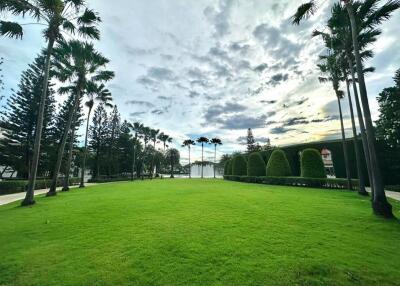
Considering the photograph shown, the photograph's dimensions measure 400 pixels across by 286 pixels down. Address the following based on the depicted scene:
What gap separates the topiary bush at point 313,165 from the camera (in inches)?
677

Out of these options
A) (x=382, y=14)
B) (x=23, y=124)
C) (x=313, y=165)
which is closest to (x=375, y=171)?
(x=382, y=14)

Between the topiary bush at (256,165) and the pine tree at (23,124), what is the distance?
980 inches

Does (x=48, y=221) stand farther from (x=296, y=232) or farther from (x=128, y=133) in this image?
(x=128, y=133)

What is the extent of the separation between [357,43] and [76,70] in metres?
17.6

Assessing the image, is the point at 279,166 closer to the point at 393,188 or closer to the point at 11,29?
the point at 393,188

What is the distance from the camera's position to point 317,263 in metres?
3.39

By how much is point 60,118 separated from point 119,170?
1963 centimetres

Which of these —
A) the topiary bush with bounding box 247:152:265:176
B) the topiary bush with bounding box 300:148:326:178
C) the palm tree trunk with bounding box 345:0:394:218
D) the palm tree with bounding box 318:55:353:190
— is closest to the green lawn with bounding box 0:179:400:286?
the palm tree trunk with bounding box 345:0:394:218

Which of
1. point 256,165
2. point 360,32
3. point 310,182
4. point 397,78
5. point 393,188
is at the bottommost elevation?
point 393,188

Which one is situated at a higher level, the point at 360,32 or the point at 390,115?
the point at 360,32

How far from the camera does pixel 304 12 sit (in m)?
7.85

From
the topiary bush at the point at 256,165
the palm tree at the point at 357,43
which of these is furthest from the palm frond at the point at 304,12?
the topiary bush at the point at 256,165

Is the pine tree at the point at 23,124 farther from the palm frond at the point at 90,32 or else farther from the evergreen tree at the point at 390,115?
the evergreen tree at the point at 390,115

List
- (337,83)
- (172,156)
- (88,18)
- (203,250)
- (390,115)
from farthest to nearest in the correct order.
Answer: (172,156) → (390,115) → (337,83) → (88,18) → (203,250)
